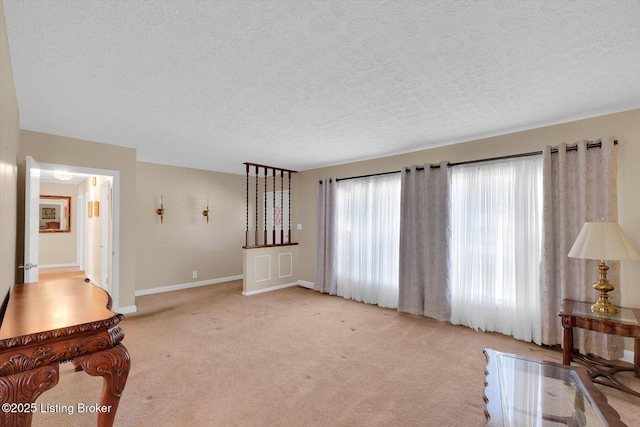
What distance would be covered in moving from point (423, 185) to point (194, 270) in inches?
186

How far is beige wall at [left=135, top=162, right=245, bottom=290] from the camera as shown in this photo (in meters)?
5.43

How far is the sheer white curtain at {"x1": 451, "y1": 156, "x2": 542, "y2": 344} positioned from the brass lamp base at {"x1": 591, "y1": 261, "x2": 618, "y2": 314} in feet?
2.12

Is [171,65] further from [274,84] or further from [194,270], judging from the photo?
[194,270]

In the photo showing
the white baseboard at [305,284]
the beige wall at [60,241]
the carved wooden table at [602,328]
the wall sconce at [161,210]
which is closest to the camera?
the carved wooden table at [602,328]

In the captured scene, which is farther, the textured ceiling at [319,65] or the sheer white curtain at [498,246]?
the sheer white curtain at [498,246]

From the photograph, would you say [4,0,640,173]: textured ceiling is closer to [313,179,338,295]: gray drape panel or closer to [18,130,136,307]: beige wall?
[18,130,136,307]: beige wall

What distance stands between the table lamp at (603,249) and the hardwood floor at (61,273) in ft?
29.8

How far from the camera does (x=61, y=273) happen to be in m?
7.33

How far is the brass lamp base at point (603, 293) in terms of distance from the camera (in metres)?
2.57

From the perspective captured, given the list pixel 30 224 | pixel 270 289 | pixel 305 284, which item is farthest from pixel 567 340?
pixel 30 224

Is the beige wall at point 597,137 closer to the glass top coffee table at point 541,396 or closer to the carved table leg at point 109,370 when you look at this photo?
the glass top coffee table at point 541,396

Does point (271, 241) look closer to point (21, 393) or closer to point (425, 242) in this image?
point (425, 242)

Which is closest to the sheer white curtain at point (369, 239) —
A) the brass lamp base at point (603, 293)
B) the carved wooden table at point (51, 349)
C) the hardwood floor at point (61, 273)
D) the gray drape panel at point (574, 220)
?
the gray drape panel at point (574, 220)

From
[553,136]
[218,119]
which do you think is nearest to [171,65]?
[218,119]
